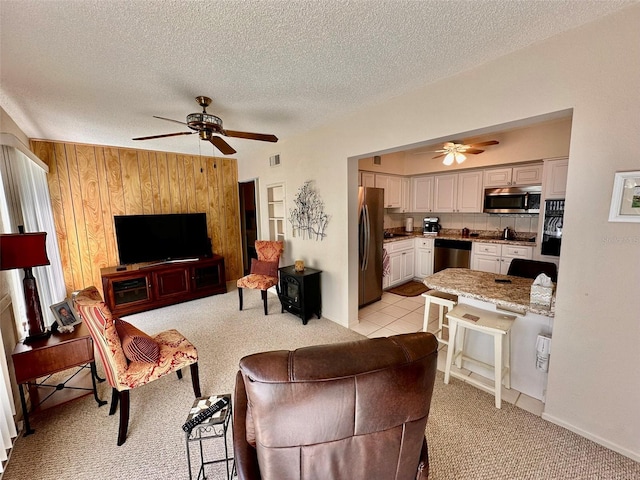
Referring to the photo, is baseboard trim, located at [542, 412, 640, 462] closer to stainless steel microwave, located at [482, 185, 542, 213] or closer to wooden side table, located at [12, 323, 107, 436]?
stainless steel microwave, located at [482, 185, 542, 213]

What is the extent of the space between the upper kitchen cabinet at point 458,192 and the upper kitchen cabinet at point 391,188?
2.26 ft

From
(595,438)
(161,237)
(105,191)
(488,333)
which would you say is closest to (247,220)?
(161,237)

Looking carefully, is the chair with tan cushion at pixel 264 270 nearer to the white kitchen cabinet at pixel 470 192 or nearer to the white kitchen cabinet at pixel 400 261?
the white kitchen cabinet at pixel 400 261

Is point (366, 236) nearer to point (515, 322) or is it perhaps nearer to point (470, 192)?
point (515, 322)

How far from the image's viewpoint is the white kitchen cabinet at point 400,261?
491 centimetres

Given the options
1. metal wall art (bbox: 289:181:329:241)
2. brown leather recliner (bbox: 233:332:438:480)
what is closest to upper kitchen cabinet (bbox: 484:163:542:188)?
metal wall art (bbox: 289:181:329:241)

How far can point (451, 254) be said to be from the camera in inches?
196

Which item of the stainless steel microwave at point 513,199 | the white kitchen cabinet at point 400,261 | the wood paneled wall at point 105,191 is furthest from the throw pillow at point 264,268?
the stainless steel microwave at point 513,199

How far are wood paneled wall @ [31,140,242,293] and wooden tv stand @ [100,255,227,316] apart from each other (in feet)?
1.60

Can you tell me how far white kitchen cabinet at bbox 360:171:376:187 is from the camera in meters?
4.73

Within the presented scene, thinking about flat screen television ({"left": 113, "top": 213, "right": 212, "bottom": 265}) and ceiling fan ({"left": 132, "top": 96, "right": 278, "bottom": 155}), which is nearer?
ceiling fan ({"left": 132, "top": 96, "right": 278, "bottom": 155})

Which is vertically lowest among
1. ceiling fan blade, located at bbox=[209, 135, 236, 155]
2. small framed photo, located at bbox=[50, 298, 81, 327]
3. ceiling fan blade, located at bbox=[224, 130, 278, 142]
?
small framed photo, located at bbox=[50, 298, 81, 327]

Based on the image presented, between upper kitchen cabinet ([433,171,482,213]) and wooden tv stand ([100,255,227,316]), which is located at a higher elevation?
upper kitchen cabinet ([433,171,482,213])

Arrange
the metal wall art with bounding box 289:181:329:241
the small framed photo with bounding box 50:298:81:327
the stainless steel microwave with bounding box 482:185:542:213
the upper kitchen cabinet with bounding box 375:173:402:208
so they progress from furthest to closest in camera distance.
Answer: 1. the upper kitchen cabinet with bounding box 375:173:402:208
2. the stainless steel microwave with bounding box 482:185:542:213
3. the metal wall art with bounding box 289:181:329:241
4. the small framed photo with bounding box 50:298:81:327
